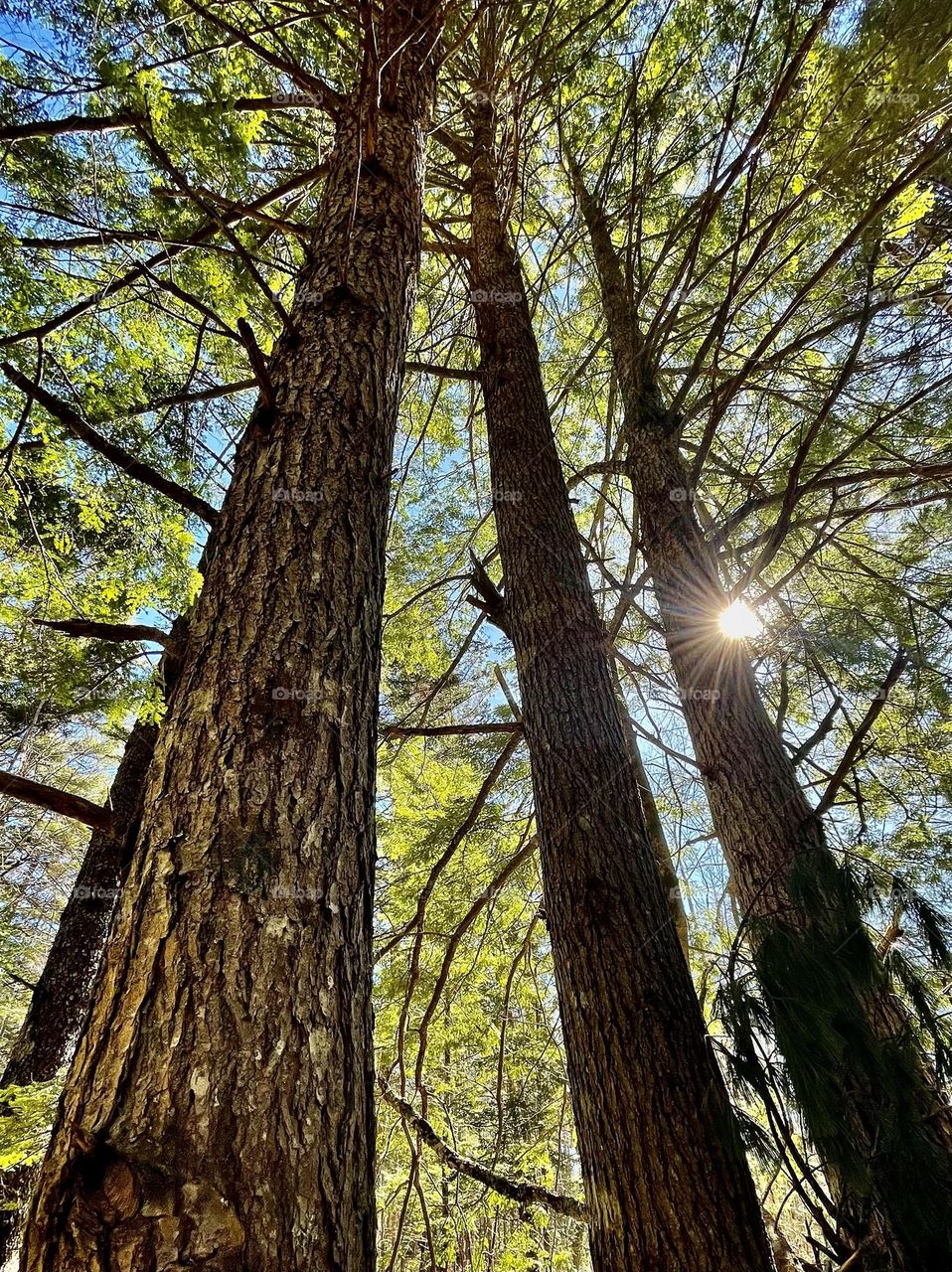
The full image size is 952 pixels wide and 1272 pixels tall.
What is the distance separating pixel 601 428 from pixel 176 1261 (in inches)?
220

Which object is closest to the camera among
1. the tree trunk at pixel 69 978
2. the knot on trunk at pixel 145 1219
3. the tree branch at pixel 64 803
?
the knot on trunk at pixel 145 1219

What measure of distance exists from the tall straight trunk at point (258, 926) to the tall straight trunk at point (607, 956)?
1026mm

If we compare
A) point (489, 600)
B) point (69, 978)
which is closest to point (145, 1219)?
point (489, 600)

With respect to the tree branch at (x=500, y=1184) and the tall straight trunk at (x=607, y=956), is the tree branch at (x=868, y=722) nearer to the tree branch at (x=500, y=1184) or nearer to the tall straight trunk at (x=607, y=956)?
the tall straight trunk at (x=607, y=956)

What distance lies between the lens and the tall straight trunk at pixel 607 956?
1.56 meters

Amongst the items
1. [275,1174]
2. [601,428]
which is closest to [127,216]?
[275,1174]

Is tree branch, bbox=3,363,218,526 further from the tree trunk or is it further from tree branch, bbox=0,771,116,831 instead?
the tree trunk

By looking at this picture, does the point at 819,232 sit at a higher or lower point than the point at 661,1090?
higher

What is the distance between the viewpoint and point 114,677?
2.27 m

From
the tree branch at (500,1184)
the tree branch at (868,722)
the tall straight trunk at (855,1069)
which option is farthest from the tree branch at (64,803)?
the tree branch at (500,1184)

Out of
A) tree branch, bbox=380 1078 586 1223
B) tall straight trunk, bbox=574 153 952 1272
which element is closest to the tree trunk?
tree branch, bbox=380 1078 586 1223

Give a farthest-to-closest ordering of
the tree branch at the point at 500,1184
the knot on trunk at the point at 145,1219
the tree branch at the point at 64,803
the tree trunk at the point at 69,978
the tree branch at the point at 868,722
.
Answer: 1. the tree trunk at the point at 69,978
2. the tree branch at the point at 500,1184
3. the tree branch at the point at 868,722
4. the tree branch at the point at 64,803
5. the knot on trunk at the point at 145,1219

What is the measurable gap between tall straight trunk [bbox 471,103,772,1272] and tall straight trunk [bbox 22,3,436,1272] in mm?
1026

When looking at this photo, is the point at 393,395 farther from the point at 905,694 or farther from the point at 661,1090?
the point at 905,694
